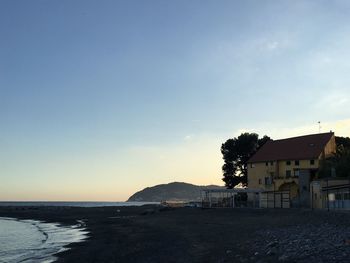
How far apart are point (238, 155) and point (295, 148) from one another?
741 inches

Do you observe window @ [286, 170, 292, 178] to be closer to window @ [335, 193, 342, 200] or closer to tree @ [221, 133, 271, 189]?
tree @ [221, 133, 271, 189]

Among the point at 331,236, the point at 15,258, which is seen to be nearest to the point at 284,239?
the point at 331,236

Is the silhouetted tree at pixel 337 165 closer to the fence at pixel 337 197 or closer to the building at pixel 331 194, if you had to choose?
the building at pixel 331 194

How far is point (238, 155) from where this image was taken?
99938 millimetres

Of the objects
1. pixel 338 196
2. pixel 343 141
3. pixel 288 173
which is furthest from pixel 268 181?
pixel 338 196


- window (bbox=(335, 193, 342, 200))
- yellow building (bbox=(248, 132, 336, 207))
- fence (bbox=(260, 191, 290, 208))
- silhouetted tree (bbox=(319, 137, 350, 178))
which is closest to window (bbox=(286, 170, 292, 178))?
yellow building (bbox=(248, 132, 336, 207))

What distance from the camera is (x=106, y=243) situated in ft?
120

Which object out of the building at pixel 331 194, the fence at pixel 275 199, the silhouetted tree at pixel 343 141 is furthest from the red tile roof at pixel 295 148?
the building at pixel 331 194

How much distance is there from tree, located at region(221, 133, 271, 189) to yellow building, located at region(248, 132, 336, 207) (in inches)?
365

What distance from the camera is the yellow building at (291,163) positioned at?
74.9 meters

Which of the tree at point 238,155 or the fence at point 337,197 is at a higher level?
the tree at point 238,155

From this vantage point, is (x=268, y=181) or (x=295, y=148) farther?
(x=268, y=181)

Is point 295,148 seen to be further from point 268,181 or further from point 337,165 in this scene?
point 337,165

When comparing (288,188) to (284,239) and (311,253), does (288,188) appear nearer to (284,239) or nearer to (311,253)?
(284,239)
